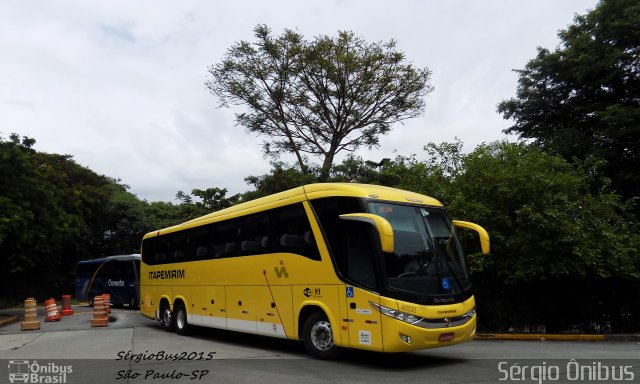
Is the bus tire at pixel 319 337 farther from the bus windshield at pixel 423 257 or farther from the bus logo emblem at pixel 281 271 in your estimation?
the bus windshield at pixel 423 257

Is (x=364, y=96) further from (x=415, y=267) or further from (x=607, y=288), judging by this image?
(x=415, y=267)

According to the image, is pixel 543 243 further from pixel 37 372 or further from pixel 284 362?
pixel 37 372

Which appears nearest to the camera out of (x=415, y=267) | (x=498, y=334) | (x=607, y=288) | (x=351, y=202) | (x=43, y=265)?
(x=415, y=267)

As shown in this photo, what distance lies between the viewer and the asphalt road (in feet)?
26.7

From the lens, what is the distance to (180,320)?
49.3 ft

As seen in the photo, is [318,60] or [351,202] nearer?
[351,202]

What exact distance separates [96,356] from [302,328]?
4.30 meters

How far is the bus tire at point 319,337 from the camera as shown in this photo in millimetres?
9516

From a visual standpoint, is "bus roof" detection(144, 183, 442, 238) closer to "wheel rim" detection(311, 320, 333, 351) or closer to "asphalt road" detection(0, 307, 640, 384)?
"wheel rim" detection(311, 320, 333, 351)

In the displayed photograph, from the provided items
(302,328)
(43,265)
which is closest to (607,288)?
(302,328)

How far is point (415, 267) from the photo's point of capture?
28.5ft

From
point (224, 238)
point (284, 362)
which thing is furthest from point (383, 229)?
point (224, 238)

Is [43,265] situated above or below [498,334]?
above

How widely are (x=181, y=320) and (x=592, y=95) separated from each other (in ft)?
69.4
